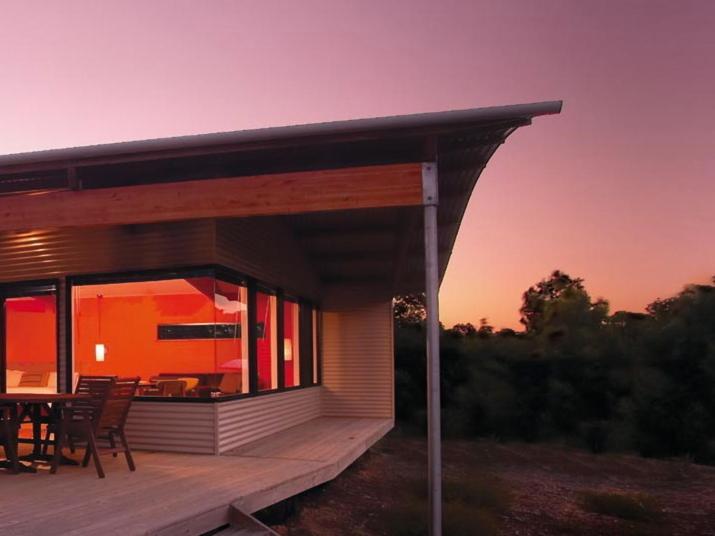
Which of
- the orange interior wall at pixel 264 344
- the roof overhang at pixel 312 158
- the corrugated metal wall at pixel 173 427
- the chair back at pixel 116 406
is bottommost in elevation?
the corrugated metal wall at pixel 173 427

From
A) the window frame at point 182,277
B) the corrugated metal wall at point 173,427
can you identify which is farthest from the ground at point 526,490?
the window frame at point 182,277

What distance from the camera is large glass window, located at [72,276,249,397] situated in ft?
23.9

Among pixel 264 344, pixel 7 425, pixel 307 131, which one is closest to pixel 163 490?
pixel 7 425

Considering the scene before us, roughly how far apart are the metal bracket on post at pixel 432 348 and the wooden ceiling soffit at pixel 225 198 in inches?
3.1

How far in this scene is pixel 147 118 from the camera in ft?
45.2

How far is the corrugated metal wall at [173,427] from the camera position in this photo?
22.7 feet

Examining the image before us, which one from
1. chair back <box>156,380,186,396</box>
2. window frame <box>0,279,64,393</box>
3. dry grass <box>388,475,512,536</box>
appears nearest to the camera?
dry grass <box>388,475,512,536</box>

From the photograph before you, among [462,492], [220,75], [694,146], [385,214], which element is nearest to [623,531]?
[462,492]

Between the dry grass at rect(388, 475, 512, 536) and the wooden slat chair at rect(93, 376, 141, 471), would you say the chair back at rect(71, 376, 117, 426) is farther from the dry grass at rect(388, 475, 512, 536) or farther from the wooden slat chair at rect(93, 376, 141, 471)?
the dry grass at rect(388, 475, 512, 536)

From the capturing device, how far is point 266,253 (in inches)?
346

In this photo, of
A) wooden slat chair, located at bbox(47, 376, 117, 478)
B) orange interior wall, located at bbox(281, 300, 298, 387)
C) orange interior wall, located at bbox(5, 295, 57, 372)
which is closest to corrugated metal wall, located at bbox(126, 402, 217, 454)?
wooden slat chair, located at bbox(47, 376, 117, 478)

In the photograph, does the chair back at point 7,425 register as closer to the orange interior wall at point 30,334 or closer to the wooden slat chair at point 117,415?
the wooden slat chair at point 117,415

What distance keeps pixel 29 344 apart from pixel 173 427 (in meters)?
2.51

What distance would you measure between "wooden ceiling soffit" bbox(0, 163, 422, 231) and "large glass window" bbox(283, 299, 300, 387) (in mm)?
4617
